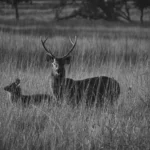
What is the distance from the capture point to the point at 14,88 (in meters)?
5.32

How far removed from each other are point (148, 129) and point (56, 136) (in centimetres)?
109

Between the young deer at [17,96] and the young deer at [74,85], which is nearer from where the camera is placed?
the young deer at [17,96]

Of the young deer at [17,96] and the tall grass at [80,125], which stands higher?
the tall grass at [80,125]

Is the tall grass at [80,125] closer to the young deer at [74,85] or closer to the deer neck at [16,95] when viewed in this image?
the deer neck at [16,95]

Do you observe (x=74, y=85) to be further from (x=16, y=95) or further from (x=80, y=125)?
(x=80, y=125)

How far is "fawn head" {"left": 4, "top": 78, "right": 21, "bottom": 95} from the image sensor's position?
5.19 m

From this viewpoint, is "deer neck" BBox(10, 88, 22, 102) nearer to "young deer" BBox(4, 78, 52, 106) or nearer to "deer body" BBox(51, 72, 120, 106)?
"young deer" BBox(4, 78, 52, 106)

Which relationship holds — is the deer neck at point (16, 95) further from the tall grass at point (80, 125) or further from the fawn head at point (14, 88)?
the tall grass at point (80, 125)

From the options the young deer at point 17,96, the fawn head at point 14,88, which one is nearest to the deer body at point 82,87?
the young deer at point 17,96

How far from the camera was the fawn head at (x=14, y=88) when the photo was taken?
17.0 feet

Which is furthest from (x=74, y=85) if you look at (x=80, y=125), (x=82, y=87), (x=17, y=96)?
(x=80, y=125)

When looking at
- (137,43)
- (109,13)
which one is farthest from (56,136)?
(109,13)

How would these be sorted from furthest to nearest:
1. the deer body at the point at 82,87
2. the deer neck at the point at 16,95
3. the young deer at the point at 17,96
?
the deer body at the point at 82,87
the deer neck at the point at 16,95
the young deer at the point at 17,96

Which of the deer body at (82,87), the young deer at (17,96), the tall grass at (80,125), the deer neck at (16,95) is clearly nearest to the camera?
the tall grass at (80,125)
